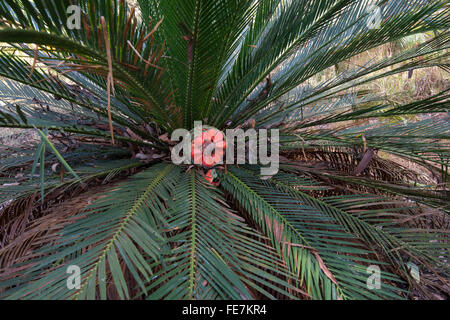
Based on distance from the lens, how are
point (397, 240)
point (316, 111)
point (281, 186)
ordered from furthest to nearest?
1. point (316, 111)
2. point (281, 186)
3. point (397, 240)

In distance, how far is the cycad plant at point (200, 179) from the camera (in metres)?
0.67

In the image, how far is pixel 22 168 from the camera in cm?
136

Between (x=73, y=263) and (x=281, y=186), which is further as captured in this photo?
(x=281, y=186)

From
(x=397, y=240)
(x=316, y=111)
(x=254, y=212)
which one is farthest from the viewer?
(x=316, y=111)

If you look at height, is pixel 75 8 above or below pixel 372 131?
above

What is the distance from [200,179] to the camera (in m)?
1.20

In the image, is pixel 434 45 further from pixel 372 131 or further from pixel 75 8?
pixel 75 8

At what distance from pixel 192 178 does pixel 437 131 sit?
1123mm

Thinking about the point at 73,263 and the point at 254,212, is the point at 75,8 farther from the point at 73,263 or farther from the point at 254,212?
the point at 254,212

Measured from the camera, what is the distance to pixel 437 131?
3.81 feet

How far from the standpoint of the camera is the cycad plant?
67cm
